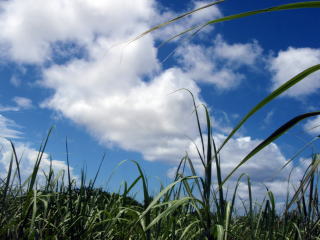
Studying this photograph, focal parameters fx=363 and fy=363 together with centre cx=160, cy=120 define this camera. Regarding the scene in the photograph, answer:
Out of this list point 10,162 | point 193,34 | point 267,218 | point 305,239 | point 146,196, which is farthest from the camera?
point 267,218

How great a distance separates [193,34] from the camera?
835 millimetres

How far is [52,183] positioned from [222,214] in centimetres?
148

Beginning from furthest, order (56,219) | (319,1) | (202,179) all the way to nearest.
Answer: (56,219), (202,179), (319,1)

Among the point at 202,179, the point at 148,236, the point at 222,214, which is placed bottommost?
the point at 148,236

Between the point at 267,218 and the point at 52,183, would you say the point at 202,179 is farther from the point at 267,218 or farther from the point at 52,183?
the point at 52,183

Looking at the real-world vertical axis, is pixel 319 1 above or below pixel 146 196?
above

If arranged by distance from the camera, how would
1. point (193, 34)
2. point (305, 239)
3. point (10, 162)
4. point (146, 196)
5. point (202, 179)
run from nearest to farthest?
1. point (193, 34)
2. point (202, 179)
3. point (146, 196)
4. point (305, 239)
5. point (10, 162)

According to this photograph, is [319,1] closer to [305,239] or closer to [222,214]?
[222,214]

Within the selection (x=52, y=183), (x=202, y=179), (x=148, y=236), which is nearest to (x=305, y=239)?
(x=202, y=179)

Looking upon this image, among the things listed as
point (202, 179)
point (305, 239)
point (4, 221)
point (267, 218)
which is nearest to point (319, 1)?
point (202, 179)

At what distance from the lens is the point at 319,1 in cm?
68

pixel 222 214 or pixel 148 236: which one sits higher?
pixel 222 214

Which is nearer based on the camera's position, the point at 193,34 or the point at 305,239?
the point at 193,34

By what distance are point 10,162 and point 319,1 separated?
2093 millimetres
